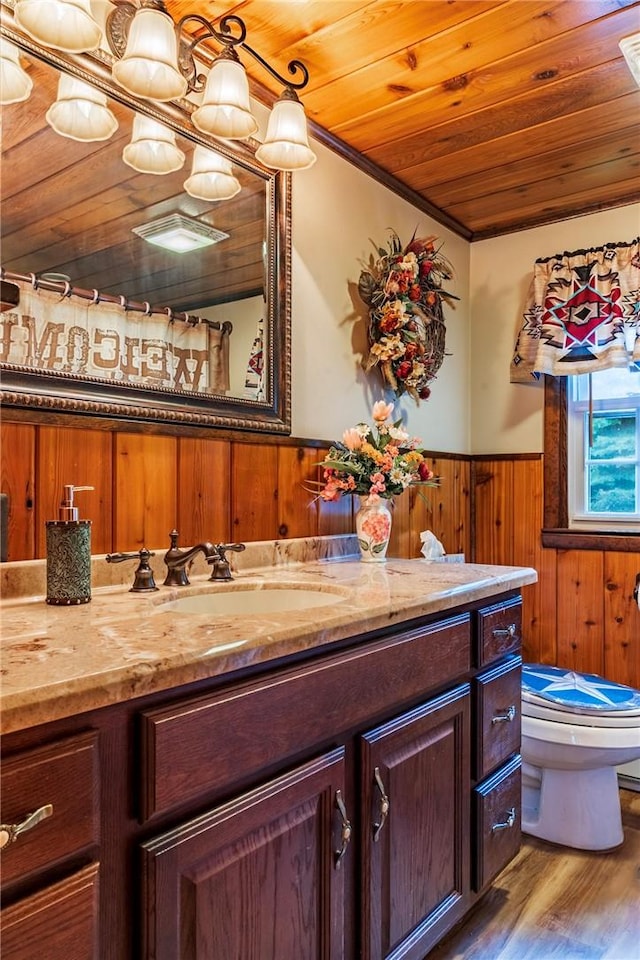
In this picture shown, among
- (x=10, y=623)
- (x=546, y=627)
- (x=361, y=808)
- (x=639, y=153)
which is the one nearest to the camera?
(x=10, y=623)

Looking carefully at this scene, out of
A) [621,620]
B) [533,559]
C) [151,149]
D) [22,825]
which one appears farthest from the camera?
[533,559]

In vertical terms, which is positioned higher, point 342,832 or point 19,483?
point 19,483

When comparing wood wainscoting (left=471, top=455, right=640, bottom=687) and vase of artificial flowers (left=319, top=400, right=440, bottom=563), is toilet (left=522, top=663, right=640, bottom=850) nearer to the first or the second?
wood wainscoting (left=471, top=455, right=640, bottom=687)

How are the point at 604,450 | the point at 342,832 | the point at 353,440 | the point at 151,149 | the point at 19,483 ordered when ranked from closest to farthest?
the point at 342,832, the point at 19,483, the point at 151,149, the point at 353,440, the point at 604,450

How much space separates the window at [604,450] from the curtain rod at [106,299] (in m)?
1.61

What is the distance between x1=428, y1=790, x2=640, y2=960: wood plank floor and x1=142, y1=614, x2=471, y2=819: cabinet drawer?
0.72 metres

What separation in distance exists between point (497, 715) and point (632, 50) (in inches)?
66.2

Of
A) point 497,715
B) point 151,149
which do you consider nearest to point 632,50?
point 151,149

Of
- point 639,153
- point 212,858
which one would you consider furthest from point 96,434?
point 639,153

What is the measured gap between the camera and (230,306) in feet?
5.57

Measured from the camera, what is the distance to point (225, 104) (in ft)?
4.82

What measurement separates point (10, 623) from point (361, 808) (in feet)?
2.30

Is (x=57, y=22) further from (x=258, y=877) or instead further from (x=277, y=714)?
(x=258, y=877)

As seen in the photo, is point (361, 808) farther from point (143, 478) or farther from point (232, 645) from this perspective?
point (143, 478)
